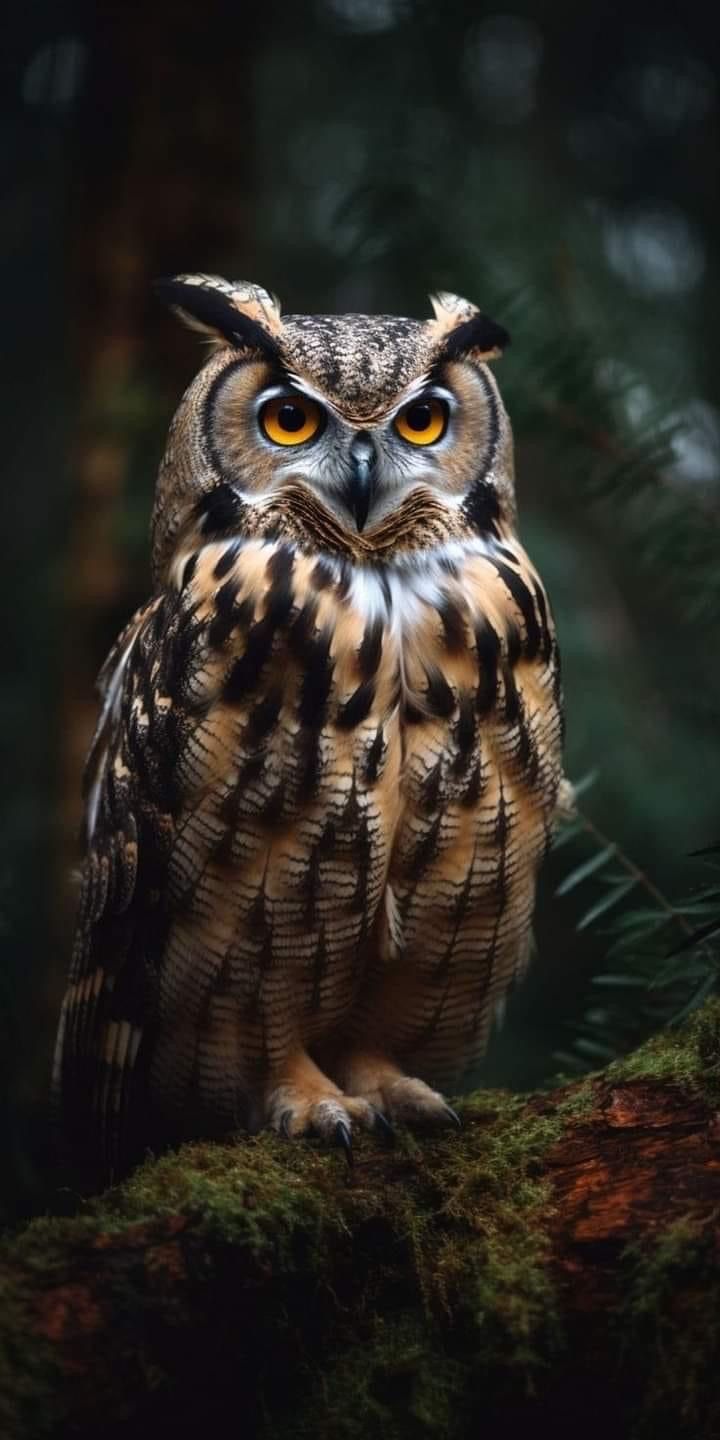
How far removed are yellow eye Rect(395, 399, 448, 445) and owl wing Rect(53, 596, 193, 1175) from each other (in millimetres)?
513

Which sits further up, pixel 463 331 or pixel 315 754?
pixel 463 331

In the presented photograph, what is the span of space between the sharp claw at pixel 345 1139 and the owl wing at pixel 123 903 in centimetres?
43

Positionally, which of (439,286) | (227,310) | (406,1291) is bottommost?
(406,1291)

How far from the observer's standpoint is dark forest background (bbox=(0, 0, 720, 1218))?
10.3 feet

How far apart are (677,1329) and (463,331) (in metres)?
1.72

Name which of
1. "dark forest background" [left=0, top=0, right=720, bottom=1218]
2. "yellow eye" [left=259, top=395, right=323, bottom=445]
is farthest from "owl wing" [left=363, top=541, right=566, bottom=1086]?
"dark forest background" [left=0, top=0, right=720, bottom=1218]

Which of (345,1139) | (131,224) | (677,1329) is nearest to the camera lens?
(677,1329)

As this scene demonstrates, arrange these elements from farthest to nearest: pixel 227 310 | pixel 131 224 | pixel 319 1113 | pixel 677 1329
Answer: pixel 131 224 < pixel 227 310 < pixel 319 1113 < pixel 677 1329

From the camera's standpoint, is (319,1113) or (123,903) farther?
(123,903)

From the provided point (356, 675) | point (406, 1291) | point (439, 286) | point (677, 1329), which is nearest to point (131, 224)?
point (439, 286)

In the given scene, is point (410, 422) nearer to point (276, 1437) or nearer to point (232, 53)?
point (276, 1437)

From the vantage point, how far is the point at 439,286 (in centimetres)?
312

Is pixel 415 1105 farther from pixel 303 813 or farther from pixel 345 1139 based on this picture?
pixel 303 813

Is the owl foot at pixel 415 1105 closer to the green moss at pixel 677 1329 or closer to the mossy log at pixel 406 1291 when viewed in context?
the mossy log at pixel 406 1291
